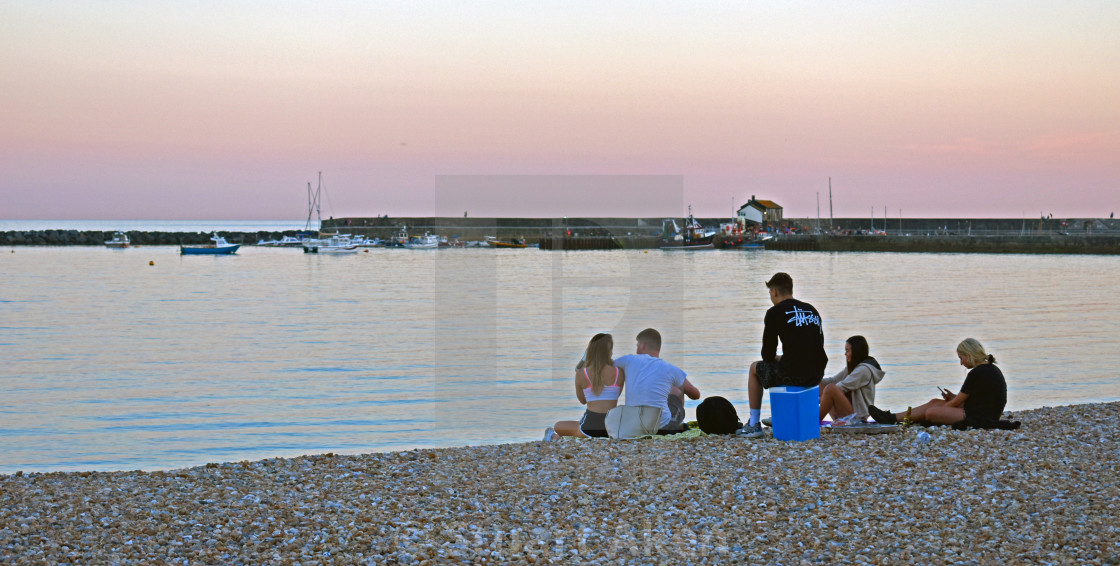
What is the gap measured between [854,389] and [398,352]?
1266 cm

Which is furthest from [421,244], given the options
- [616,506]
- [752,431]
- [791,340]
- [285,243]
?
[616,506]

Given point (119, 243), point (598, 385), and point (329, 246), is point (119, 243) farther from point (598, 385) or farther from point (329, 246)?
point (598, 385)

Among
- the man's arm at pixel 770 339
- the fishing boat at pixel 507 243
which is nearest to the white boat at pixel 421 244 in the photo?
the fishing boat at pixel 507 243

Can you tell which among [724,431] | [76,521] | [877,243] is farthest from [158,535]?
[877,243]

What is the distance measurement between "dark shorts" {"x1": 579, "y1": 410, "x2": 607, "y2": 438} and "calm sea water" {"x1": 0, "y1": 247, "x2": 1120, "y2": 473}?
2.19 m

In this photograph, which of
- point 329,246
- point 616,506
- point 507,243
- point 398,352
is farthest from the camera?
point 507,243

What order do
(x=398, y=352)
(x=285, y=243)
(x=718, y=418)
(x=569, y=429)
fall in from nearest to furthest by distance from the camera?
(x=718, y=418) < (x=569, y=429) < (x=398, y=352) < (x=285, y=243)

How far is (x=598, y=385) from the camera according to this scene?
352 inches

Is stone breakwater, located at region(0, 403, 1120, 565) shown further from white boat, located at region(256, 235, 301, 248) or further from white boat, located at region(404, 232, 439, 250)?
white boat, located at region(256, 235, 301, 248)

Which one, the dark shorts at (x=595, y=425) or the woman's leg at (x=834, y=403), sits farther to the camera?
the dark shorts at (x=595, y=425)

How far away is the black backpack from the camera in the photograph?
8836 mm

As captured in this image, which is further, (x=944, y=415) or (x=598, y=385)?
(x=598, y=385)

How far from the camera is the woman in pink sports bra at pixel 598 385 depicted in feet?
28.9

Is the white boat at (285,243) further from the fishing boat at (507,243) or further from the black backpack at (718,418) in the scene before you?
the black backpack at (718,418)
